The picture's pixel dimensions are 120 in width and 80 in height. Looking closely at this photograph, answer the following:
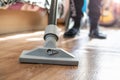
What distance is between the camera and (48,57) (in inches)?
40.3

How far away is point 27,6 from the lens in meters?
2.13

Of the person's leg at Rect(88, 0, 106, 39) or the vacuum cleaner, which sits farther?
the person's leg at Rect(88, 0, 106, 39)

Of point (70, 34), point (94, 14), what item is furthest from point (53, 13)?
point (94, 14)

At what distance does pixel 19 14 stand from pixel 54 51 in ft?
4.76

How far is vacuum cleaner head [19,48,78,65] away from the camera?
998mm

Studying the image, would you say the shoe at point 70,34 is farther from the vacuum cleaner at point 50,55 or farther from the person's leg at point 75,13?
the vacuum cleaner at point 50,55

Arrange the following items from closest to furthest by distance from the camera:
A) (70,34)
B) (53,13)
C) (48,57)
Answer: (48,57)
(53,13)
(70,34)

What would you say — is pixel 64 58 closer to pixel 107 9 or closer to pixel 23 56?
pixel 23 56

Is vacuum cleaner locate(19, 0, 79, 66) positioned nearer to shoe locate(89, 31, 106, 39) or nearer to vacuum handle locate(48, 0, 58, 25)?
vacuum handle locate(48, 0, 58, 25)

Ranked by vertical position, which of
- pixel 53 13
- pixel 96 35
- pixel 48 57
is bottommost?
pixel 96 35

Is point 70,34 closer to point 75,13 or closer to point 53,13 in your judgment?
point 75,13

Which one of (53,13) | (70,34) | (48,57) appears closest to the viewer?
(48,57)

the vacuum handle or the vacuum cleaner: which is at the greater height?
the vacuum handle

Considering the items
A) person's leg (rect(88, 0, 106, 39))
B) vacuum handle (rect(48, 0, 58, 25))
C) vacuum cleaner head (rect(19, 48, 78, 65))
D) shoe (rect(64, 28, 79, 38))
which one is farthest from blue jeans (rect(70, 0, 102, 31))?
vacuum cleaner head (rect(19, 48, 78, 65))
